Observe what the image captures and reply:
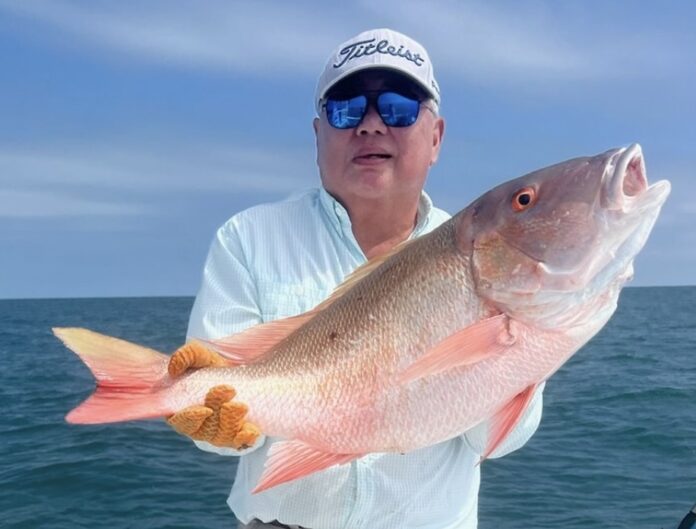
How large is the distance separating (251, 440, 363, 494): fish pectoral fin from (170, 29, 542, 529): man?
0.64 meters

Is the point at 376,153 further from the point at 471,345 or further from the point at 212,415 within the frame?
the point at 212,415

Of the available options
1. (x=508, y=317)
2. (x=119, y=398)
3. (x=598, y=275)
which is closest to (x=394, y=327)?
(x=508, y=317)

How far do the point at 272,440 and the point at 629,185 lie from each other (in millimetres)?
1797

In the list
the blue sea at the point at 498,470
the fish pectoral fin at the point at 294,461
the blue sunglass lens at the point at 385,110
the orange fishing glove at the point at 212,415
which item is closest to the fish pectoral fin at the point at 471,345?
the fish pectoral fin at the point at 294,461

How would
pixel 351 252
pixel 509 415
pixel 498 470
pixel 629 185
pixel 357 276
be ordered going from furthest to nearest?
pixel 498 470 → pixel 351 252 → pixel 357 276 → pixel 509 415 → pixel 629 185

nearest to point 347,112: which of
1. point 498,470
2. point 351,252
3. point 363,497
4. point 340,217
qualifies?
point 340,217

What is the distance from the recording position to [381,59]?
11.6 ft

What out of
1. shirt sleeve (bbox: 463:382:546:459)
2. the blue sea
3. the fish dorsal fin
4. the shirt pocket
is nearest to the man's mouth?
the shirt pocket

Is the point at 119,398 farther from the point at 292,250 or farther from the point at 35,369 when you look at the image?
the point at 35,369

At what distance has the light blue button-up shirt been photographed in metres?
3.39

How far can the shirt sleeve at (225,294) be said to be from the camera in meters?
3.37

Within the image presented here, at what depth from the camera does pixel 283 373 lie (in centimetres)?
272

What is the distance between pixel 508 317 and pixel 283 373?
0.78 meters

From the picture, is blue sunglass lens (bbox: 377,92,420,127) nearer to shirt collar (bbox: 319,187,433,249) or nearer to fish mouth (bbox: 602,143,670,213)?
shirt collar (bbox: 319,187,433,249)
